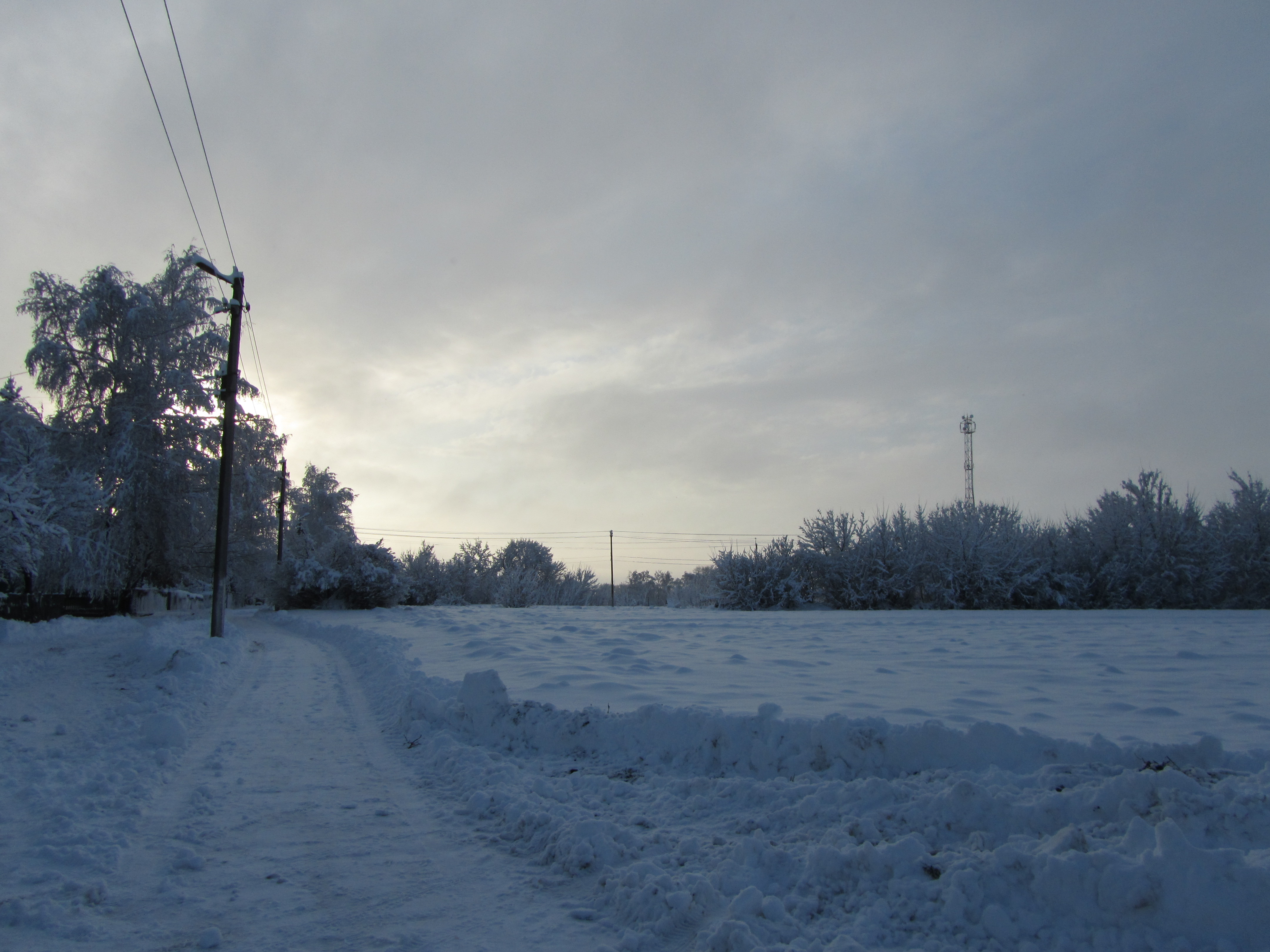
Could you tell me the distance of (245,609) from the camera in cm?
4212

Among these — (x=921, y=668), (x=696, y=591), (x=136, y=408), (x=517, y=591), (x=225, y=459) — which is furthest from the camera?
(x=696, y=591)

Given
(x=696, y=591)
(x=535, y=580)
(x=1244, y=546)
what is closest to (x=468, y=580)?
(x=535, y=580)

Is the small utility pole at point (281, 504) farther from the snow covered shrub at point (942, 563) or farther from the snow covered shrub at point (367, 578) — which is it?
the snow covered shrub at point (942, 563)

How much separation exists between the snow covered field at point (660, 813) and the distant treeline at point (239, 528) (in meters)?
13.9

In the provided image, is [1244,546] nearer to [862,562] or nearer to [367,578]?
[862,562]

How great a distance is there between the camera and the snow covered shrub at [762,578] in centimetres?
2973

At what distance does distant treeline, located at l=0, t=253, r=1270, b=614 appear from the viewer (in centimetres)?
2261

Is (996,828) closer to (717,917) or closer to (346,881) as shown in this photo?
(717,917)

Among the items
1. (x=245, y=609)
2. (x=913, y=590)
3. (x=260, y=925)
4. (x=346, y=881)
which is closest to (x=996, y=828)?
(x=346, y=881)

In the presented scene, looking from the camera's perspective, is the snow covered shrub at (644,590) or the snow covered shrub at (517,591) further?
the snow covered shrub at (644,590)

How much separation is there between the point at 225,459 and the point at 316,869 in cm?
1526

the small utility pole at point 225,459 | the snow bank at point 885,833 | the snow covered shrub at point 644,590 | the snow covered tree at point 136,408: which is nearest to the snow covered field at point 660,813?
the snow bank at point 885,833

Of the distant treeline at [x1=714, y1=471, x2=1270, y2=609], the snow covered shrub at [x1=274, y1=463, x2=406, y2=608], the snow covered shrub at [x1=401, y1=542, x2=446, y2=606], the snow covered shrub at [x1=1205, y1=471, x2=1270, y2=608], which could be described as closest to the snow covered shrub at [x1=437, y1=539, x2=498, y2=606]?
the snow covered shrub at [x1=401, y1=542, x2=446, y2=606]

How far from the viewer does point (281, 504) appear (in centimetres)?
3544
